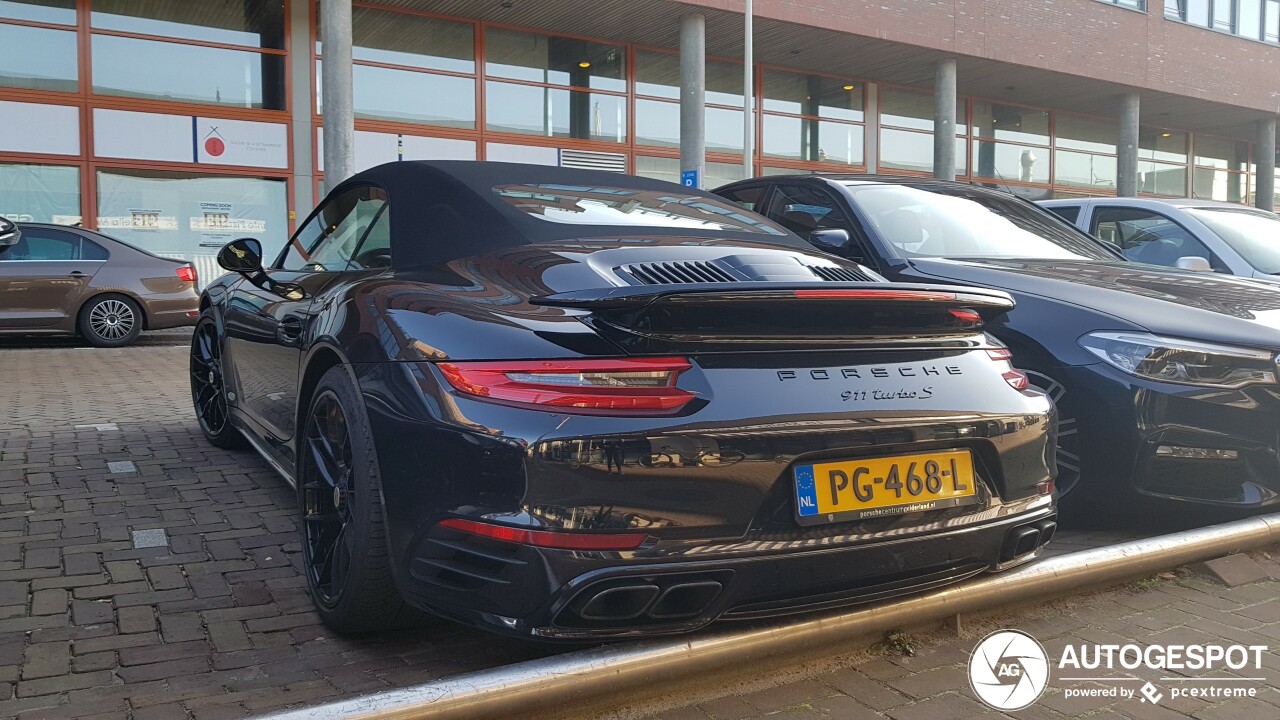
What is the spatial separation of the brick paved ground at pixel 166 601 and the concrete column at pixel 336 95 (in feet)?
34.9

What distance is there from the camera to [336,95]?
621 inches

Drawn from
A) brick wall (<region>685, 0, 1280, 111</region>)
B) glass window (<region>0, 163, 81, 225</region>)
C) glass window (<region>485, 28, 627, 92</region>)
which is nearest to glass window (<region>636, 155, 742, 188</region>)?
glass window (<region>485, 28, 627, 92</region>)

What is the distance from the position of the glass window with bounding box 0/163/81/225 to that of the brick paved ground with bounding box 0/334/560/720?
42.0 feet

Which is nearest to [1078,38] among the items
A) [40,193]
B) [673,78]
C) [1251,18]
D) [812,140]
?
[812,140]

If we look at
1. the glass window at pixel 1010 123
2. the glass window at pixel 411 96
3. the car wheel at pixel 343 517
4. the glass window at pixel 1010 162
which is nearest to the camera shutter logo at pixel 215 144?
the glass window at pixel 411 96

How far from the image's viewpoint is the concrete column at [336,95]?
15703mm

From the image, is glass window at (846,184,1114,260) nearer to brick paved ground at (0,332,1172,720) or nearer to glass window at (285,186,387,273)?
brick paved ground at (0,332,1172,720)

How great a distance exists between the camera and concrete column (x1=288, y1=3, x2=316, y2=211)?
60.5 feet

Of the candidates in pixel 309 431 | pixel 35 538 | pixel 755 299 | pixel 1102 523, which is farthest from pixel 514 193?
pixel 1102 523

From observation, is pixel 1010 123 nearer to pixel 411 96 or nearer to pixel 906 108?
pixel 906 108

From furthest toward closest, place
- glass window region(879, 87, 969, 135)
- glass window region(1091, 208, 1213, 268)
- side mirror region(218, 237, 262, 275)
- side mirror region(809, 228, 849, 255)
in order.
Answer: glass window region(879, 87, 969, 135)
glass window region(1091, 208, 1213, 268)
side mirror region(809, 228, 849, 255)
side mirror region(218, 237, 262, 275)

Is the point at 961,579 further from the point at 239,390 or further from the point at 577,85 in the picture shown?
the point at 577,85

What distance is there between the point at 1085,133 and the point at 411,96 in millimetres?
20515

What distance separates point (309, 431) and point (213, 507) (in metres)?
1.52
